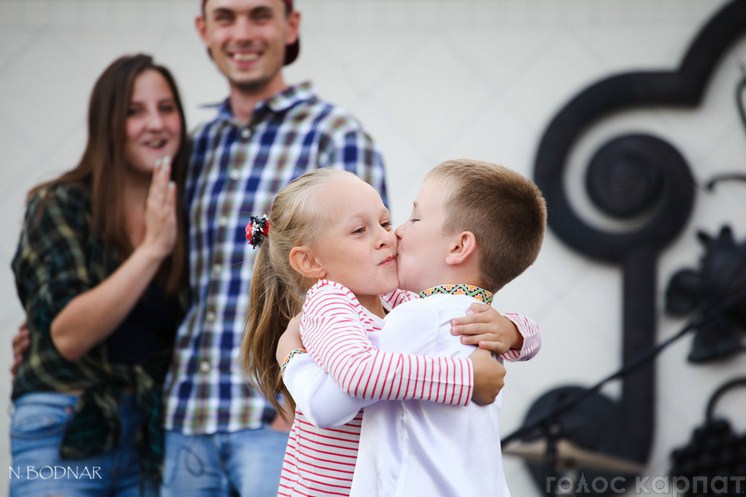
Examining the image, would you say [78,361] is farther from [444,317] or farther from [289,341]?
[444,317]

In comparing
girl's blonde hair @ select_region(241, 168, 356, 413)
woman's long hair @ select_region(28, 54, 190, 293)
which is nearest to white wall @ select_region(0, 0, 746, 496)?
woman's long hair @ select_region(28, 54, 190, 293)

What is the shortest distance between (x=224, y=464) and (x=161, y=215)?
61 cm

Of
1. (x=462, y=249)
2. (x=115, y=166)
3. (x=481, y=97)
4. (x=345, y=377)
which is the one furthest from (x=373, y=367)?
(x=481, y=97)

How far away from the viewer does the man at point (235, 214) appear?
253 centimetres

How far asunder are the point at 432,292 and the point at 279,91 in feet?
4.33

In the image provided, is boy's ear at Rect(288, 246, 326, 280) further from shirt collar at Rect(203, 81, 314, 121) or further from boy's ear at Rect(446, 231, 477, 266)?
shirt collar at Rect(203, 81, 314, 121)

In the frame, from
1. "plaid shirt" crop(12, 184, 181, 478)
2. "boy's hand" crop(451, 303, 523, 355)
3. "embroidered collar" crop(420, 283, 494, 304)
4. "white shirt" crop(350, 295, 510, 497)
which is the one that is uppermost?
"embroidered collar" crop(420, 283, 494, 304)

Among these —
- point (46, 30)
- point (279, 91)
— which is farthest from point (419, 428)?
point (46, 30)

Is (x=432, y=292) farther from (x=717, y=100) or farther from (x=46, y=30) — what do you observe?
(x=46, y=30)

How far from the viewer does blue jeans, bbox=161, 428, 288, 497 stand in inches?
96.3

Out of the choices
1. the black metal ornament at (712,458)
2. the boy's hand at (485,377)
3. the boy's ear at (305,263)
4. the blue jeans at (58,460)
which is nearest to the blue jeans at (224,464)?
the blue jeans at (58,460)

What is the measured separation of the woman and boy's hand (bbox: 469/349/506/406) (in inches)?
52.2

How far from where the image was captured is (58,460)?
263 cm

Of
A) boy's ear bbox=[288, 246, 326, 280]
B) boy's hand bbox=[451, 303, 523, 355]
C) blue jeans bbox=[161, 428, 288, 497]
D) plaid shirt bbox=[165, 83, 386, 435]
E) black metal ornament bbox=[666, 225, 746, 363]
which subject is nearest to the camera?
boy's hand bbox=[451, 303, 523, 355]
